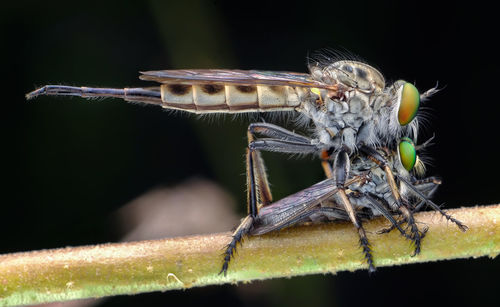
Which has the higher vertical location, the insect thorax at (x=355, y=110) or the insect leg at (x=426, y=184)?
the insect thorax at (x=355, y=110)

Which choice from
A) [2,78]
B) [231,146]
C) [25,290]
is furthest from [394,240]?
[2,78]

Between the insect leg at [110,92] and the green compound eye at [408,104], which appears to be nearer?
the insect leg at [110,92]

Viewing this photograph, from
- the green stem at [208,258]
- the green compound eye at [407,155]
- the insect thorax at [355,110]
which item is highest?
the insect thorax at [355,110]

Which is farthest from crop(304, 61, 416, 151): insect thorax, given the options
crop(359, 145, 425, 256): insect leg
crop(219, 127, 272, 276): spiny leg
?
crop(219, 127, 272, 276): spiny leg

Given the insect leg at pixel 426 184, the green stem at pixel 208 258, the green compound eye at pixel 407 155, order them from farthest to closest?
the insect leg at pixel 426 184, the green compound eye at pixel 407 155, the green stem at pixel 208 258

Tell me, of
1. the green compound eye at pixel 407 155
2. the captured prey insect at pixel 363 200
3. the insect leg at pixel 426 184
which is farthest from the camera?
the insect leg at pixel 426 184

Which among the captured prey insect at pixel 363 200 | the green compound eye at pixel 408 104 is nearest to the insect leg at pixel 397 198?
the captured prey insect at pixel 363 200

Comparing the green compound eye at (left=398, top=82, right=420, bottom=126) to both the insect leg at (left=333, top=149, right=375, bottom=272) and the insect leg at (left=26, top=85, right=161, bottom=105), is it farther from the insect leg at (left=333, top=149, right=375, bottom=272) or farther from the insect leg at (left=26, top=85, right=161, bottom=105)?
the insect leg at (left=26, top=85, right=161, bottom=105)

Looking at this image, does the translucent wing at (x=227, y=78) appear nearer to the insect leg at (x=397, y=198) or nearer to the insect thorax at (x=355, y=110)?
the insect thorax at (x=355, y=110)
